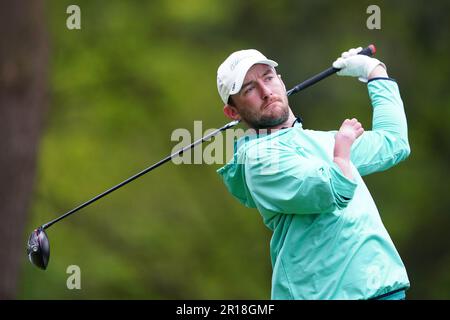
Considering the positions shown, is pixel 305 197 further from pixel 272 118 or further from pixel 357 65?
pixel 357 65

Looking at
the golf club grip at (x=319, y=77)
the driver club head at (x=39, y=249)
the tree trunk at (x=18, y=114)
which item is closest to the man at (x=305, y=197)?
the golf club grip at (x=319, y=77)

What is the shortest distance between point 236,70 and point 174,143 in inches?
358

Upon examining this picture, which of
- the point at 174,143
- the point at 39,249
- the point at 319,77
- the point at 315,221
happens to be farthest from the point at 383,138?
the point at 174,143

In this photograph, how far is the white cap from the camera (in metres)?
4.60

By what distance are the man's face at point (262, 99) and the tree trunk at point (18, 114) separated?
4441 mm

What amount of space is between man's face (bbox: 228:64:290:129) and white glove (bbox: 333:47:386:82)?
0.52 m

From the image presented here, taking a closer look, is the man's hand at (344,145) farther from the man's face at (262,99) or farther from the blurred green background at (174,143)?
the blurred green background at (174,143)

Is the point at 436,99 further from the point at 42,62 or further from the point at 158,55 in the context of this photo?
the point at 42,62

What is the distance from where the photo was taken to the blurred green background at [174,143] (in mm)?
12664

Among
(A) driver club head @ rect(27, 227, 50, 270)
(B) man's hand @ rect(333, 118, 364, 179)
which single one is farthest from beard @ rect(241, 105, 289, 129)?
(A) driver club head @ rect(27, 227, 50, 270)

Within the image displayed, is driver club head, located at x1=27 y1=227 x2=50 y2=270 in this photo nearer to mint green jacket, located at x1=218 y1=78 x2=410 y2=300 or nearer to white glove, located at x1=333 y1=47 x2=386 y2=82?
mint green jacket, located at x1=218 y1=78 x2=410 y2=300

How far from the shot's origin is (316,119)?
1273 cm

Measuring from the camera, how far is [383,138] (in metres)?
4.76
